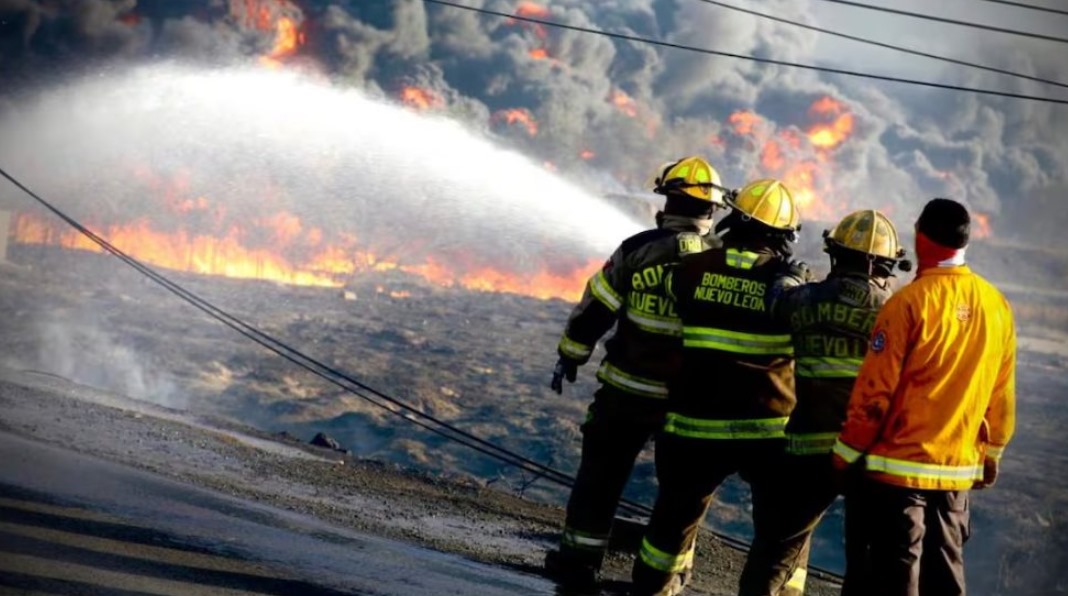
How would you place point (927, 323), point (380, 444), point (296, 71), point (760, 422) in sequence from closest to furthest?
point (927, 323), point (760, 422), point (380, 444), point (296, 71)

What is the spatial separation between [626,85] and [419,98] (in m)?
9.57

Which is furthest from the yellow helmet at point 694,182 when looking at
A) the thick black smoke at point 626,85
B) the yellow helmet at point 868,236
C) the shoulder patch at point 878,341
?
the thick black smoke at point 626,85

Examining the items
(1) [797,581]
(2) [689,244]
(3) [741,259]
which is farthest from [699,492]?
(2) [689,244]

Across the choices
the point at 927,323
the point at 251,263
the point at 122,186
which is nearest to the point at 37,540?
the point at 927,323

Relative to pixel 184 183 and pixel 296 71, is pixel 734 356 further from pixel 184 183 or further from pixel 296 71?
pixel 296 71

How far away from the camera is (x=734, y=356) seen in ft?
16.5

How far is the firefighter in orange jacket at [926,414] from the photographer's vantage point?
4035 mm

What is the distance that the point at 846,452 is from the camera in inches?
164

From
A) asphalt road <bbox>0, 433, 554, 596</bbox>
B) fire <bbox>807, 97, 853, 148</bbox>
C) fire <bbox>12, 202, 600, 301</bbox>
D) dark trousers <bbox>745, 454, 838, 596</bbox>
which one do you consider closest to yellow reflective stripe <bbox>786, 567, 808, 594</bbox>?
dark trousers <bbox>745, 454, 838, 596</bbox>

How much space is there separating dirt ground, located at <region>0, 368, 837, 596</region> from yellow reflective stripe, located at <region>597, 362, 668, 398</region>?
1323 mm

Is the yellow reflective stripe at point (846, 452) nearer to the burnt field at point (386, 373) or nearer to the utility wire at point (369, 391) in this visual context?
the utility wire at point (369, 391)

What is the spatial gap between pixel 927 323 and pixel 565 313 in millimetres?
20673

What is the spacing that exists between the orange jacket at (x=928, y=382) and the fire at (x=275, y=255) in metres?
22.1

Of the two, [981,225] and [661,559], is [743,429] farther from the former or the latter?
[981,225]
